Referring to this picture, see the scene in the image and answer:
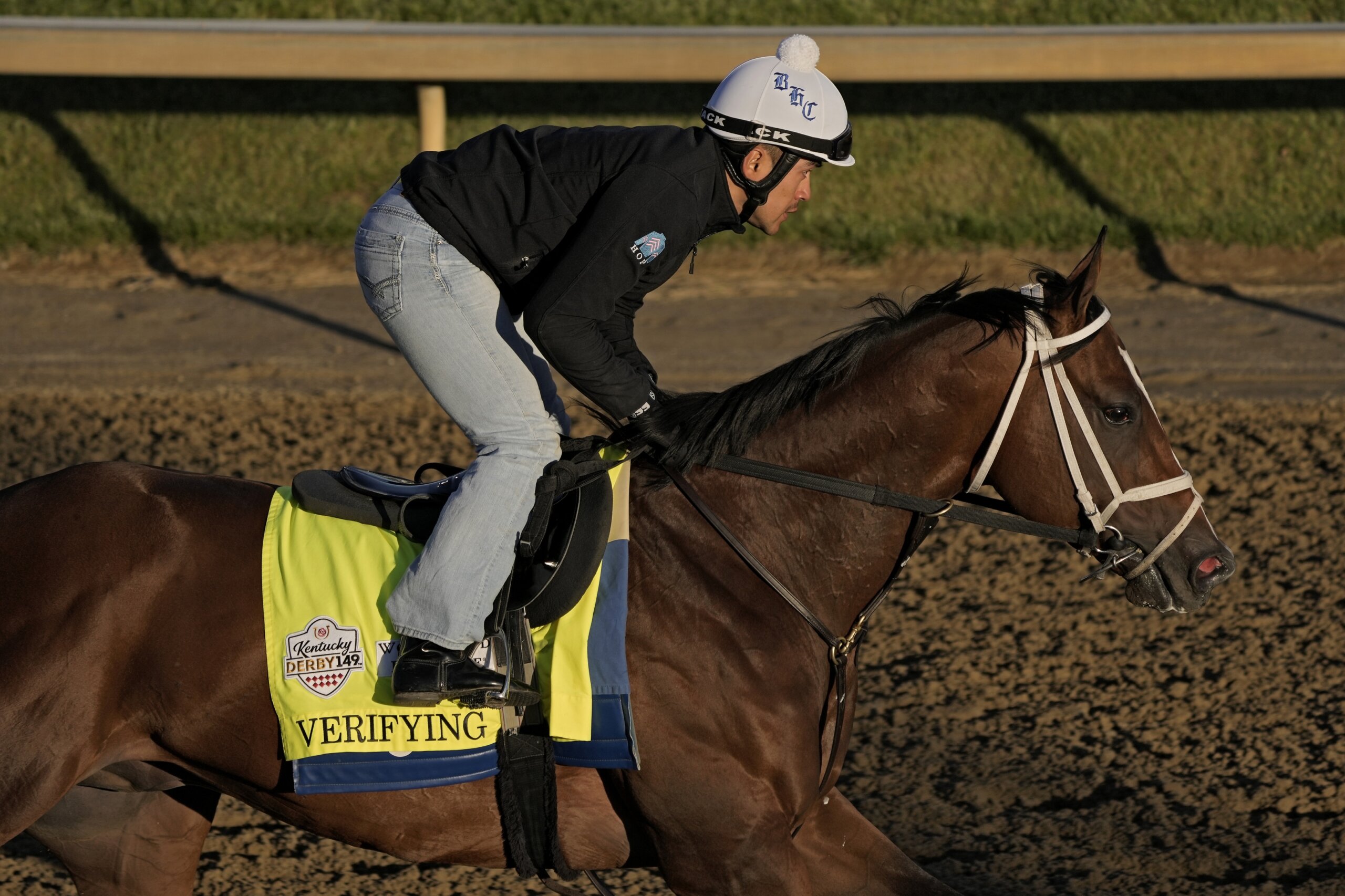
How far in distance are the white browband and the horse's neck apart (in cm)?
5

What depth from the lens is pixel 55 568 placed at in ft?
10.1

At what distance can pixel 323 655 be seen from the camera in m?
3.06

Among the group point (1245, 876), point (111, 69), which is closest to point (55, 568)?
point (1245, 876)

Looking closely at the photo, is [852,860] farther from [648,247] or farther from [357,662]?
[648,247]

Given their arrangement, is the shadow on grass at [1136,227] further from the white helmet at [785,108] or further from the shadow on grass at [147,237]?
the white helmet at [785,108]

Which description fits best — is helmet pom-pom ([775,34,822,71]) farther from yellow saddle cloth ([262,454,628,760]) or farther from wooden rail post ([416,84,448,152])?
wooden rail post ([416,84,448,152])

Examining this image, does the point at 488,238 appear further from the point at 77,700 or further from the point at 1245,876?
the point at 1245,876

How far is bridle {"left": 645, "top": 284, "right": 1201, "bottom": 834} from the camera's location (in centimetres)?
295

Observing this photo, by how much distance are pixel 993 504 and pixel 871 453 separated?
311 mm

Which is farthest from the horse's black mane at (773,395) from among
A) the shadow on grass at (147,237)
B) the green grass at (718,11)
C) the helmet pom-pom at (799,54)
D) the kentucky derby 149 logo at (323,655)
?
the green grass at (718,11)

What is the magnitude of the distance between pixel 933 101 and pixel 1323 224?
2832mm

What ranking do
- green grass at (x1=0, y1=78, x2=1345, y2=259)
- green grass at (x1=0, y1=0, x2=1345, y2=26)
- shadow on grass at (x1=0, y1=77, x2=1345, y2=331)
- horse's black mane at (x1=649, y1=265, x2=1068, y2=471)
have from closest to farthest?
1. horse's black mane at (x1=649, y1=265, x2=1068, y2=471)
2. green grass at (x1=0, y1=78, x2=1345, y2=259)
3. shadow on grass at (x1=0, y1=77, x2=1345, y2=331)
4. green grass at (x1=0, y1=0, x2=1345, y2=26)

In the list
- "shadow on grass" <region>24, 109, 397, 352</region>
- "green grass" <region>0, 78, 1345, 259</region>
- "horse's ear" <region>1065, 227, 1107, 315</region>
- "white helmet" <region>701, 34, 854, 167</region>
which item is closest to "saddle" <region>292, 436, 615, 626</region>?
"white helmet" <region>701, 34, 854, 167</region>

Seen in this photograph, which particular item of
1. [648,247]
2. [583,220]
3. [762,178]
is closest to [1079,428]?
[762,178]
